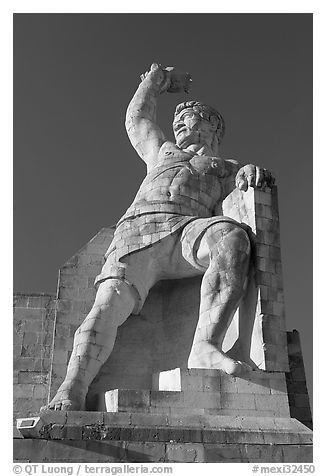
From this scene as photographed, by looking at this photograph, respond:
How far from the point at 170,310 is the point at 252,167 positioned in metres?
2.16

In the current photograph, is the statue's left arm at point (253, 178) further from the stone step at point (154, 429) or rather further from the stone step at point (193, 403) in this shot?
the stone step at point (154, 429)

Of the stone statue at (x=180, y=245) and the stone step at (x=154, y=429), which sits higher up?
the stone statue at (x=180, y=245)

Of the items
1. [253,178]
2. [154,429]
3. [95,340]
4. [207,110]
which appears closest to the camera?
[154,429]

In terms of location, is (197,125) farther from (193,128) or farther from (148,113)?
(148,113)

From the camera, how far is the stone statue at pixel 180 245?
7.17 m

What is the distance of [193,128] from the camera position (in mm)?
9422

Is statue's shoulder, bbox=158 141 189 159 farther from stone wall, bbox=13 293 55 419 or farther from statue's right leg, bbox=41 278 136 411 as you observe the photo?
stone wall, bbox=13 293 55 419

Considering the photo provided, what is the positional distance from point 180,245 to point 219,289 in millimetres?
869

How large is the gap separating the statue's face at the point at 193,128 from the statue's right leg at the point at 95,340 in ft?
8.96

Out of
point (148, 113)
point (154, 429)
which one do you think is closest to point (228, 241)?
point (154, 429)

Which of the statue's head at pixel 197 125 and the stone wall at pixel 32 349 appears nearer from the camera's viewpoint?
the stone wall at pixel 32 349

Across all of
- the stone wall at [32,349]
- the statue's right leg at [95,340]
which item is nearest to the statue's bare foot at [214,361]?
the statue's right leg at [95,340]

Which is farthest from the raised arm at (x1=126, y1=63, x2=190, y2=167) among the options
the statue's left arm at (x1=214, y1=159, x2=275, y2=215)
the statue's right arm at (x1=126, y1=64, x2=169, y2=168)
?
the statue's left arm at (x1=214, y1=159, x2=275, y2=215)

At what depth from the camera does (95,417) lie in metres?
6.30
